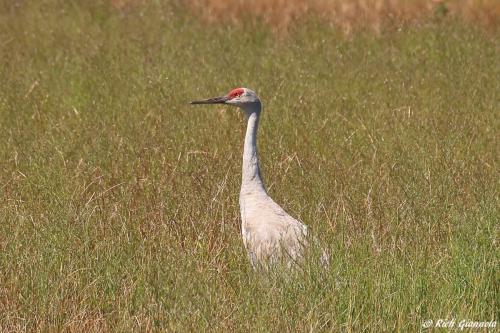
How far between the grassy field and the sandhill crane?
0.37 feet

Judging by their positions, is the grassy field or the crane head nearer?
the grassy field

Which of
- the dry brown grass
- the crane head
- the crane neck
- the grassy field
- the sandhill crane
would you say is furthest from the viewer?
the dry brown grass

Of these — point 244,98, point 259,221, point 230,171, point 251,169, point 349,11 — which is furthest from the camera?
point 349,11

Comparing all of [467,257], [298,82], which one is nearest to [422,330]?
[467,257]

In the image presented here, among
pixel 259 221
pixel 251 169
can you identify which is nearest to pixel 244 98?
pixel 251 169

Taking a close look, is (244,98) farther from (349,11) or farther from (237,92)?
(349,11)

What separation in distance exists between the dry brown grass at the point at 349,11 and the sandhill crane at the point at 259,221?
5.49 meters

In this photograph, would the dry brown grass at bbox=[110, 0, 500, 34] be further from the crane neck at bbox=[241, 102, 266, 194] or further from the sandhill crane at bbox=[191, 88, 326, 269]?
the crane neck at bbox=[241, 102, 266, 194]

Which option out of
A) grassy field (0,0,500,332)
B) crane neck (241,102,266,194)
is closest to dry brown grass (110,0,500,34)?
grassy field (0,0,500,332)

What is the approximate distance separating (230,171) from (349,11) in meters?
5.66

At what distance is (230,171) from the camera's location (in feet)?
23.4

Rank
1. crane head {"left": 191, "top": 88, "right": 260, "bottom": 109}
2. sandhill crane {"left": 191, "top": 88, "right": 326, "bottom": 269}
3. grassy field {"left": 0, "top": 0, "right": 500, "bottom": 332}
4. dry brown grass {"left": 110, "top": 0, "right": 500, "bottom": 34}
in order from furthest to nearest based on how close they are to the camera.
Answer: dry brown grass {"left": 110, "top": 0, "right": 500, "bottom": 34} < crane head {"left": 191, "top": 88, "right": 260, "bottom": 109} < sandhill crane {"left": 191, "top": 88, "right": 326, "bottom": 269} < grassy field {"left": 0, "top": 0, "right": 500, "bottom": 332}

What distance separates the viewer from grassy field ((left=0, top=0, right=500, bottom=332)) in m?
4.83

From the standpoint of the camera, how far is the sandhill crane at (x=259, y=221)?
5238 millimetres
